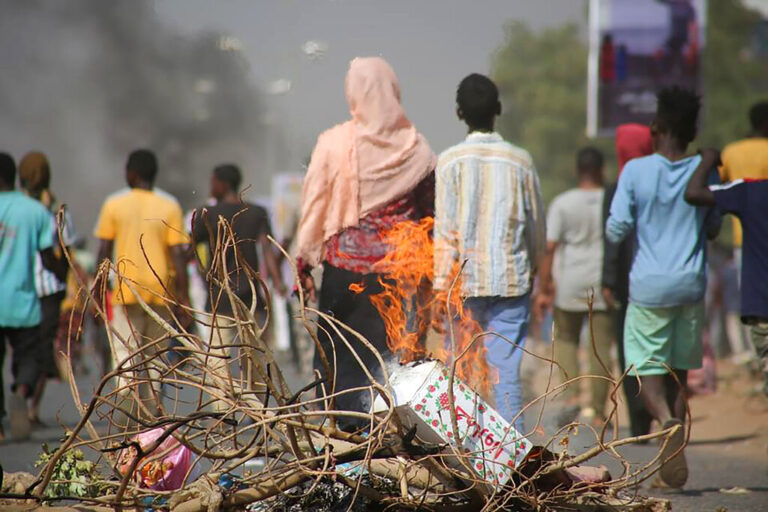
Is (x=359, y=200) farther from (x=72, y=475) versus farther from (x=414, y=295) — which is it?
(x=72, y=475)

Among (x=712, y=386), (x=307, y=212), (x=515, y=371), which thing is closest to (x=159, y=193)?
(x=307, y=212)

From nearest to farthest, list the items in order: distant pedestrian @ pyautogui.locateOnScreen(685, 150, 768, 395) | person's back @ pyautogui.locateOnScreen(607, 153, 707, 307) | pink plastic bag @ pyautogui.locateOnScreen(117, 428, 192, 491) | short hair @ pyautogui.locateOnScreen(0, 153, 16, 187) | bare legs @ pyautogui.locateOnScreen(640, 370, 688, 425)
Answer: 1. pink plastic bag @ pyautogui.locateOnScreen(117, 428, 192, 491)
2. distant pedestrian @ pyautogui.locateOnScreen(685, 150, 768, 395)
3. bare legs @ pyautogui.locateOnScreen(640, 370, 688, 425)
4. person's back @ pyautogui.locateOnScreen(607, 153, 707, 307)
5. short hair @ pyautogui.locateOnScreen(0, 153, 16, 187)

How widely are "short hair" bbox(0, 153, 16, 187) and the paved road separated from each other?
1.89 meters

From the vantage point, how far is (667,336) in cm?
664

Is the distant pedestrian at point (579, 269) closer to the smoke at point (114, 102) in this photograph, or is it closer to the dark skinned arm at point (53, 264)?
the dark skinned arm at point (53, 264)

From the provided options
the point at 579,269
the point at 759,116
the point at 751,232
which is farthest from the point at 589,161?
the point at 751,232

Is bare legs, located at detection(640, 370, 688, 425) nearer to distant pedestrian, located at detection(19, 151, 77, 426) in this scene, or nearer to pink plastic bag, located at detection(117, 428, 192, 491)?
pink plastic bag, located at detection(117, 428, 192, 491)

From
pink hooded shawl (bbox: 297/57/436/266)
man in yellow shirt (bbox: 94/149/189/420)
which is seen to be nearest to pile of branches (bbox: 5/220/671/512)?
pink hooded shawl (bbox: 297/57/436/266)

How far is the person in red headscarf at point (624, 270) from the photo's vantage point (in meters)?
7.72

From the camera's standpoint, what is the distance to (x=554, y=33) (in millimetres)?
34750

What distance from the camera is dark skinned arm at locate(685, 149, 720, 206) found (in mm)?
6379

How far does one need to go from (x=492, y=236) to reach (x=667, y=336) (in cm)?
127

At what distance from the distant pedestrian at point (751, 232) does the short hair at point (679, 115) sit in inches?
14.0

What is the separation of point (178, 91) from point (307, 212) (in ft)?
96.5
